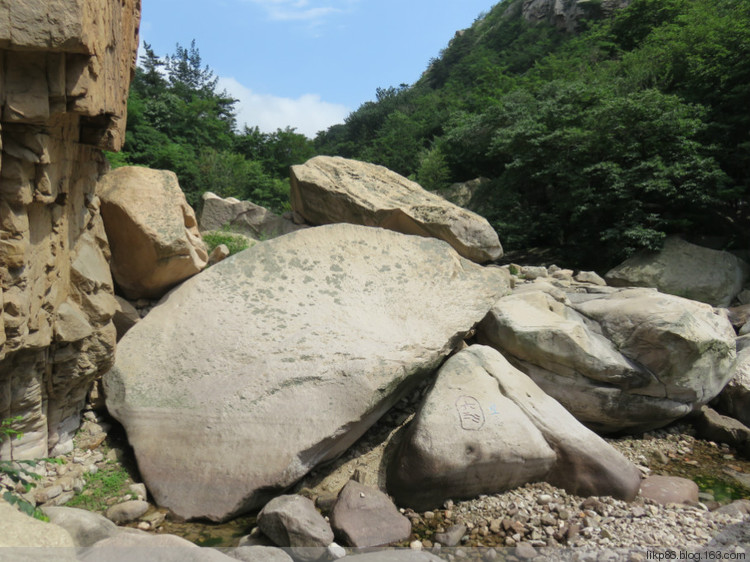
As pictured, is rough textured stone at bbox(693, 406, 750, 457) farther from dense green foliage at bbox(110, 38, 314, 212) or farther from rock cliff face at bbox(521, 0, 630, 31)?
rock cliff face at bbox(521, 0, 630, 31)

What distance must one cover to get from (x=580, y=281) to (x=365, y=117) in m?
22.1

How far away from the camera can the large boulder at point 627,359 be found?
5.21 m

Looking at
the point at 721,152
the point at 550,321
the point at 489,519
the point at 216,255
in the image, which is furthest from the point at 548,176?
the point at 489,519

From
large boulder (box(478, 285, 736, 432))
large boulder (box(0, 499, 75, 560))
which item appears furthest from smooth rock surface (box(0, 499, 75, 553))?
large boulder (box(478, 285, 736, 432))

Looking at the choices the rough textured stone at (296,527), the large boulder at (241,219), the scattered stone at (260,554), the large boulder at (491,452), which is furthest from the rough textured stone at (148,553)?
the large boulder at (241,219)

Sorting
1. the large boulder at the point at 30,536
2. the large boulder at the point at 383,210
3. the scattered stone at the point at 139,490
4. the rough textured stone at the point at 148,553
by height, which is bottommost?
the scattered stone at the point at 139,490

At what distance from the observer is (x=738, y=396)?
5.92 metres

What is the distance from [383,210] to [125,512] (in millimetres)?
5333

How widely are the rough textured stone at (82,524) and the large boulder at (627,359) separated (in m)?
3.78

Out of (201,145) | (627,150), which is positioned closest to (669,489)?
(627,150)

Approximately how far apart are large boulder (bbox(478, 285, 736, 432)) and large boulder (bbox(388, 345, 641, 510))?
0.69m

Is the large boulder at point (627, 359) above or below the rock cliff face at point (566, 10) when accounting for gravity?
below

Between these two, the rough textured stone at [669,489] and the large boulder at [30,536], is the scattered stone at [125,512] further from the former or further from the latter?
the rough textured stone at [669,489]

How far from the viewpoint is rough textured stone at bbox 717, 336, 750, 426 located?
19.2 ft
